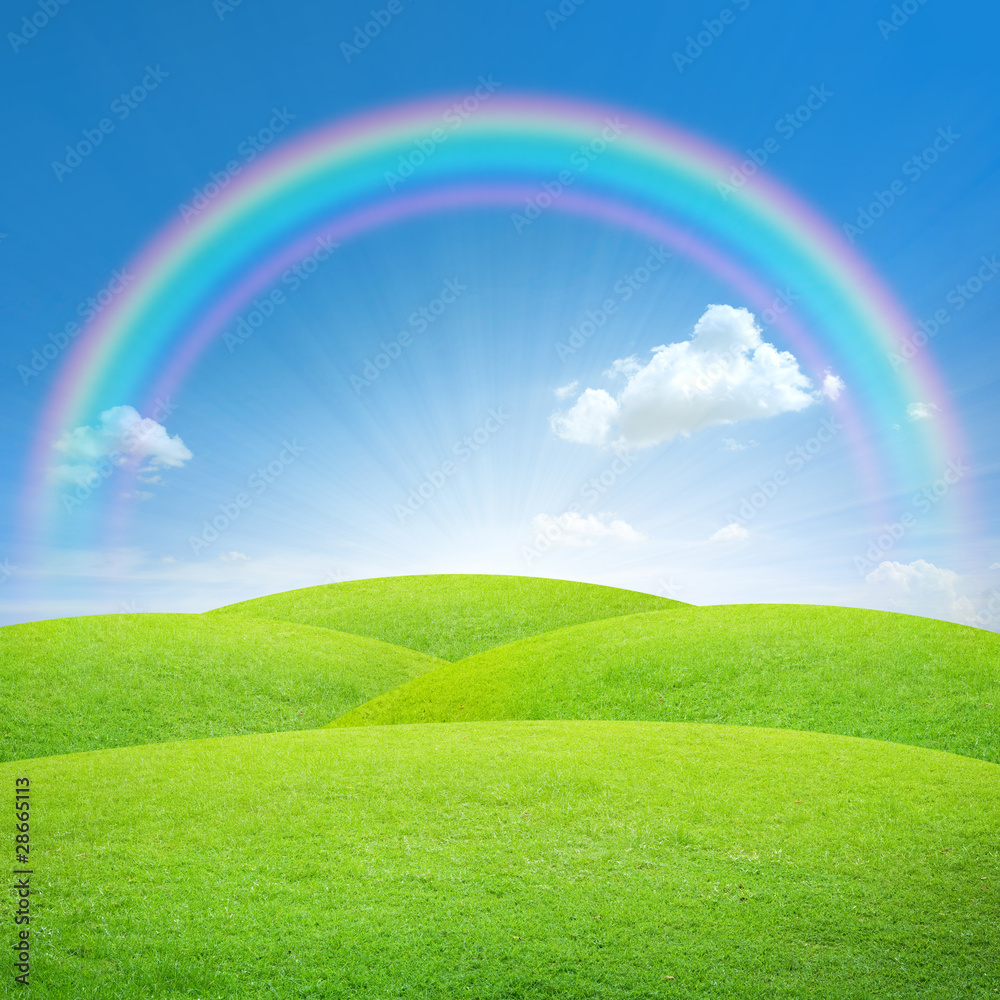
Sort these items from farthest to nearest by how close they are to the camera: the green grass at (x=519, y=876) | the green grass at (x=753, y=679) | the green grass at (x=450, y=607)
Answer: the green grass at (x=450, y=607) → the green grass at (x=753, y=679) → the green grass at (x=519, y=876)

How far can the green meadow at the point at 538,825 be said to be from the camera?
9609 mm

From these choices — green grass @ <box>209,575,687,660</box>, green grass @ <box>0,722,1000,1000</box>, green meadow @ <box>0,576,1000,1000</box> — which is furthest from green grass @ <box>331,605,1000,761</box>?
green grass @ <box>209,575,687,660</box>

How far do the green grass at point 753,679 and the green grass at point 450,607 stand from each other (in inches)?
367

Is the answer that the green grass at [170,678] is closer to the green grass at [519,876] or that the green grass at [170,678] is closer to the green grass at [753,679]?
the green grass at [753,679]

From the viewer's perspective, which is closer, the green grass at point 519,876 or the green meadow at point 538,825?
the green grass at point 519,876

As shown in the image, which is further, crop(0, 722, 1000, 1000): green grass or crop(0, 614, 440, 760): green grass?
crop(0, 614, 440, 760): green grass

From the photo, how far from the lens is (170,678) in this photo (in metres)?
28.8

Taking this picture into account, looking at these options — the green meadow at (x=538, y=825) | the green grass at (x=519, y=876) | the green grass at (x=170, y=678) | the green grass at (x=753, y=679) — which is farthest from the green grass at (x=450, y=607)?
the green grass at (x=519, y=876)

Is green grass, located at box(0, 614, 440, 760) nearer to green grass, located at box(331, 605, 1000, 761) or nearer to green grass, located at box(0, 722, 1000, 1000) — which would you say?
green grass, located at box(331, 605, 1000, 761)

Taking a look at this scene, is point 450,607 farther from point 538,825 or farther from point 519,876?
point 519,876

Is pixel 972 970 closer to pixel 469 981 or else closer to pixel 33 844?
pixel 469 981

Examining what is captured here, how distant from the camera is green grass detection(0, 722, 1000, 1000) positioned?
9414 millimetres

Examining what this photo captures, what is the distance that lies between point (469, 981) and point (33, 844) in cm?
931

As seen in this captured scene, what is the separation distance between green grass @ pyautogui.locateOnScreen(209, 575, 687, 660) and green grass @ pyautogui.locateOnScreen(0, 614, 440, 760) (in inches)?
A: 217
